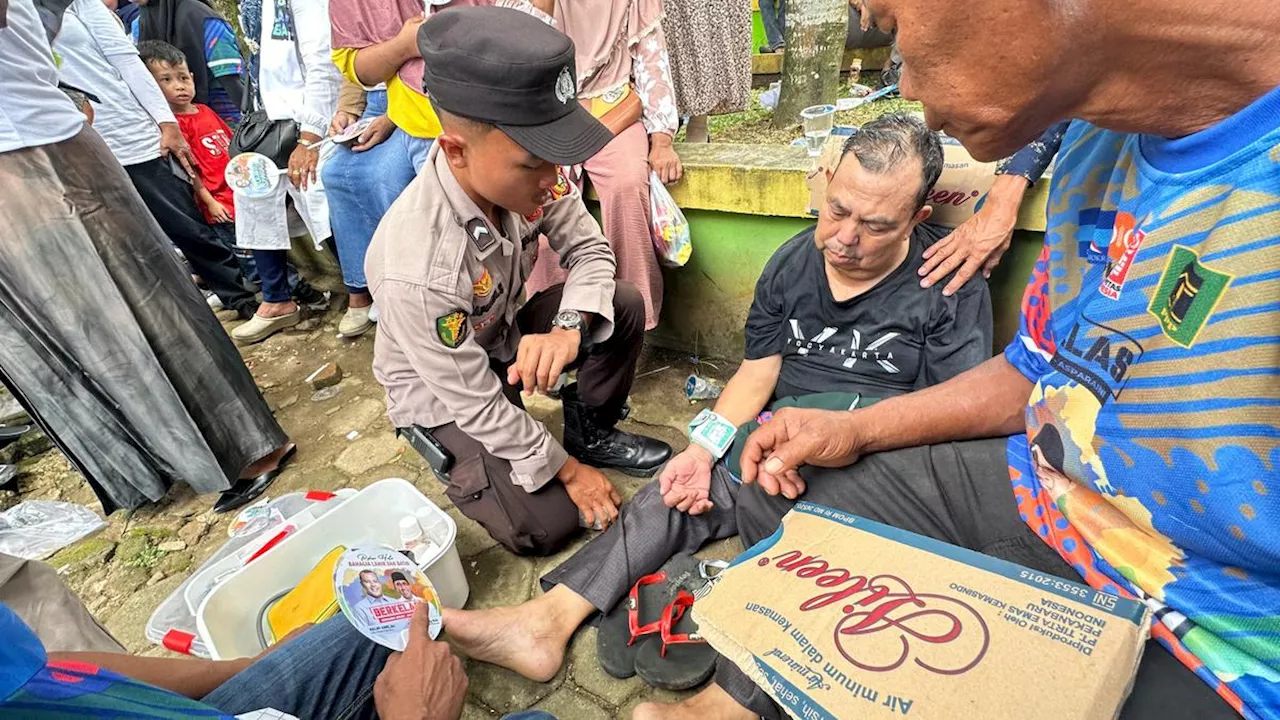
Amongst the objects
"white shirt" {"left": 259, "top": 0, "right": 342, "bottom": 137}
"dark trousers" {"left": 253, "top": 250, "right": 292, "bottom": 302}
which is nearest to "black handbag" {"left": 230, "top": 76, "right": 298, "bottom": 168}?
"white shirt" {"left": 259, "top": 0, "right": 342, "bottom": 137}

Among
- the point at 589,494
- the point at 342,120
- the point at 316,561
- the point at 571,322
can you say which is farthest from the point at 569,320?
the point at 342,120

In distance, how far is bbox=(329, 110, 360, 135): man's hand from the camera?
3.68 metres

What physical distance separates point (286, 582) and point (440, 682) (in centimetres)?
86

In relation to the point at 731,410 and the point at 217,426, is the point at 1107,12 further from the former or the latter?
the point at 217,426

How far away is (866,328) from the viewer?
214 centimetres

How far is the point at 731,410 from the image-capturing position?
90.7 inches

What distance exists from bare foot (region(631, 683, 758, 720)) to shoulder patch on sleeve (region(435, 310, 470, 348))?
1.23m

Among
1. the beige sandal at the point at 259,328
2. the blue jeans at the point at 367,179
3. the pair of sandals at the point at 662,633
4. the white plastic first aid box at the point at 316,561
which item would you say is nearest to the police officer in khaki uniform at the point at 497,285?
the white plastic first aid box at the point at 316,561

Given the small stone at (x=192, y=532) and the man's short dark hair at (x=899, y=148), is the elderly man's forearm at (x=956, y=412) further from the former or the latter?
the small stone at (x=192, y=532)

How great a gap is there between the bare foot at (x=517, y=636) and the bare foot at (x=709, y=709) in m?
0.43

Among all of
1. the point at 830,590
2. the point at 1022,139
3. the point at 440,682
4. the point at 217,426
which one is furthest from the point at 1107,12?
the point at 217,426

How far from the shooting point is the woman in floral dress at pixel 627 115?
2910 mm

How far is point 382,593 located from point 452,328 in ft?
2.61

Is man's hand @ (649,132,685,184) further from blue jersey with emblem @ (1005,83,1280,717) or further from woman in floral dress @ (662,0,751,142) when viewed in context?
blue jersey with emblem @ (1005,83,1280,717)
